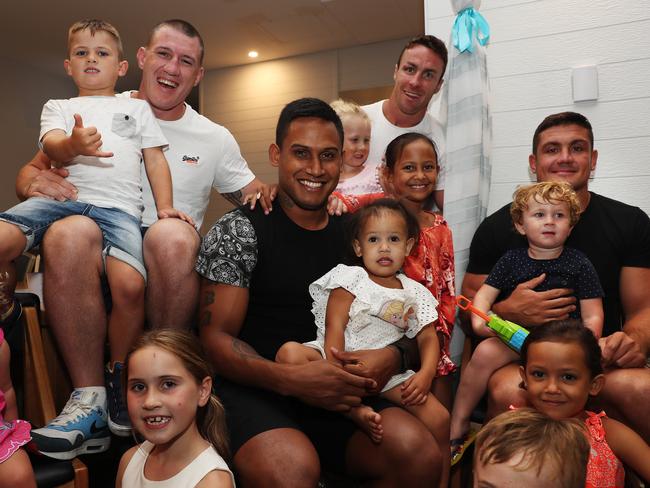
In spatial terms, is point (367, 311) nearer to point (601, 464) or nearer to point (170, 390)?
point (170, 390)

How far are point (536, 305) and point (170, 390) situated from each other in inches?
51.0

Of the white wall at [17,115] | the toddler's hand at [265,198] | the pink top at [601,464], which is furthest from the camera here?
the white wall at [17,115]

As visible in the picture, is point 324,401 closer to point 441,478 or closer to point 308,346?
point 308,346

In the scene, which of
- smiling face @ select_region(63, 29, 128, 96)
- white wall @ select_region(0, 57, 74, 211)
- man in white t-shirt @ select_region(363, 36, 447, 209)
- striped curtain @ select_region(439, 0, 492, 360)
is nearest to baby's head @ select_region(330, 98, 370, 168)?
man in white t-shirt @ select_region(363, 36, 447, 209)

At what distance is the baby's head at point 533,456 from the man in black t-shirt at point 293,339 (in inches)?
19.9

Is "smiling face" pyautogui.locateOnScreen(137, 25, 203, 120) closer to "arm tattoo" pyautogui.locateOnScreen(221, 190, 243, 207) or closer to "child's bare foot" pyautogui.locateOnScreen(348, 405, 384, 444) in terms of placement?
"arm tattoo" pyautogui.locateOnScreen(221, 190, 243, 207)

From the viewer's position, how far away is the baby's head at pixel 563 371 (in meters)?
1.70

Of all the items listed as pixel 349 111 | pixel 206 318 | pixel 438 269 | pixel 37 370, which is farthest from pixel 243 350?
pixel 349 111

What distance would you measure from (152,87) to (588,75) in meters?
2.10

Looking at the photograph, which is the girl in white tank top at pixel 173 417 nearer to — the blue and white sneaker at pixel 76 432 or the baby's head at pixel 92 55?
the blue and white sneaker at pixel 76 432

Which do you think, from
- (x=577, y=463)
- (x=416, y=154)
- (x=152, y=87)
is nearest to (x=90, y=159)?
(x=152, y=87)

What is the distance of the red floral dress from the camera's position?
2162mm

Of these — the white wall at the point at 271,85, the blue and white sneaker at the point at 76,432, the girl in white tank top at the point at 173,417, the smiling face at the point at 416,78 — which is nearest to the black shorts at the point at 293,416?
the girl in white tank top at the point at 173,417

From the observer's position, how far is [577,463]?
1.17m
